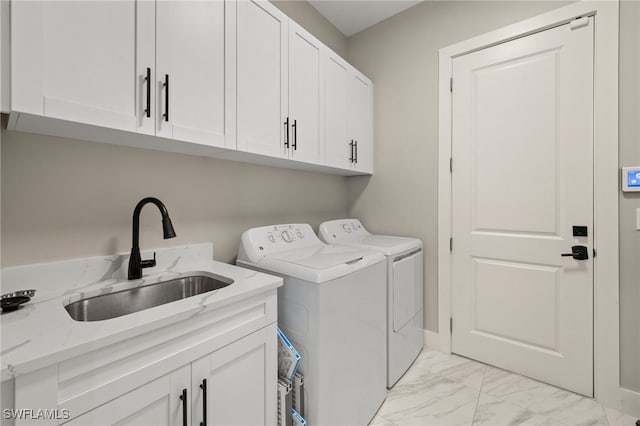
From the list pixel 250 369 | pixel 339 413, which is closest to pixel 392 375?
pixel 339 413

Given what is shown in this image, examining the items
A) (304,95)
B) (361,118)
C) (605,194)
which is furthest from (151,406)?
(605,194)

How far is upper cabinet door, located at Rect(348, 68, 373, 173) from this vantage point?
2.33 meters

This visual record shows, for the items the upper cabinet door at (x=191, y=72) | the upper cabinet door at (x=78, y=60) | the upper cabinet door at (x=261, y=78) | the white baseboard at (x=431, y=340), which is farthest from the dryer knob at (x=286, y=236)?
the white baseboard at (x=431, y=340)

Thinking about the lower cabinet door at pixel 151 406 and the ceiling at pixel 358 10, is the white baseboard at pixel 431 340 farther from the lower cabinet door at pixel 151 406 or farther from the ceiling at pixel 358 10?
the ceiling at pixel 358 10

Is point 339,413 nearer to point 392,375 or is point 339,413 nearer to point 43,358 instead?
point 392,375

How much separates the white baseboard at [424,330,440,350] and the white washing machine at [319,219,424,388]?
0.20ft

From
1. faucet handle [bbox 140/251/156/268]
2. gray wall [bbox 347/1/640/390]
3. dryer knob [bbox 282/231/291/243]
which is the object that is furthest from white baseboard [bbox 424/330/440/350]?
faucet handle [bbox 140/251/156/268]

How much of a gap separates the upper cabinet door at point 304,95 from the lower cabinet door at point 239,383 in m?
1.09

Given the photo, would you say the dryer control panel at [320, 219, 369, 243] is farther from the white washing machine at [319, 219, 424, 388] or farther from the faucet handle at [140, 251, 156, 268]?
the faucet handle at [140, 251, 156, 268]

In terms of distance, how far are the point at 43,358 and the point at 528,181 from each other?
2.51 metres

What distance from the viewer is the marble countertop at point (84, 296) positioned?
66 centimetres

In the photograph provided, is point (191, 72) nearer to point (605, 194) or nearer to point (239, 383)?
point (239, 383)

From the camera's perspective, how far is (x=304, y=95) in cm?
182

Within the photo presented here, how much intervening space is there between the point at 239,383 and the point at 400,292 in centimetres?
120
